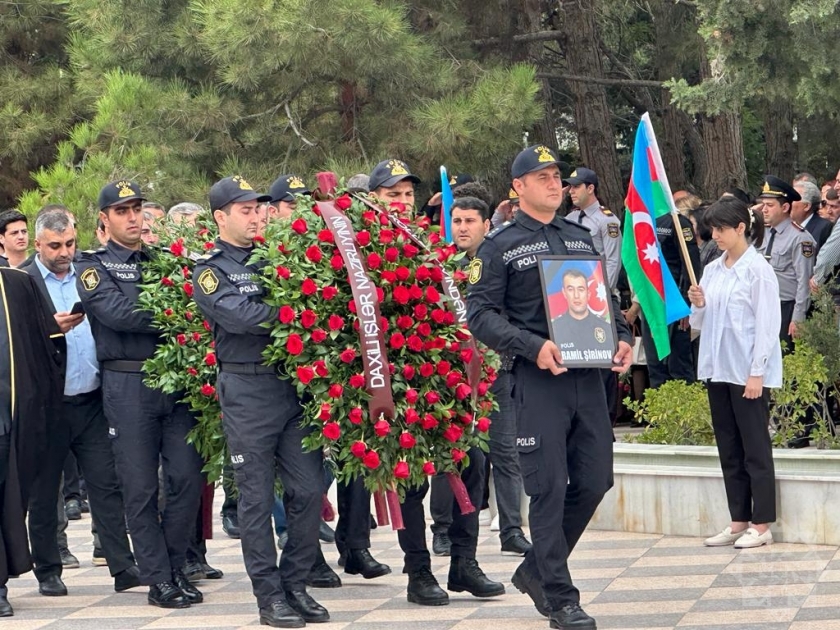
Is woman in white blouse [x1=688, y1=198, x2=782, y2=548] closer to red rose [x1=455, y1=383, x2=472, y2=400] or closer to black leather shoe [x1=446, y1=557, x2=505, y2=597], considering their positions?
black leather shoe [x1=446, y1=557, x2=505, y2=597]

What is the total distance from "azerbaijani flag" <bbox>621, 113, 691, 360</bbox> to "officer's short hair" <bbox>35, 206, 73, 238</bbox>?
10.6 ft

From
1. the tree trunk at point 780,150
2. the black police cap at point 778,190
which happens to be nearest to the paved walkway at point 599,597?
the black police cap at point 778,190

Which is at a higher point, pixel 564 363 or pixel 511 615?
pixel 564 363

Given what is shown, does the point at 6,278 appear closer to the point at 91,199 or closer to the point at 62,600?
the point at 62,600

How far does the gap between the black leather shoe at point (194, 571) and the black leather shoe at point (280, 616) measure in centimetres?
138

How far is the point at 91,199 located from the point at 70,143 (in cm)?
157

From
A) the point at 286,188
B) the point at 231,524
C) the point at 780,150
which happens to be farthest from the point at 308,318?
the point at 780,150

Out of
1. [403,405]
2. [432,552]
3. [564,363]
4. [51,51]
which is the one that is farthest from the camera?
[51,51]

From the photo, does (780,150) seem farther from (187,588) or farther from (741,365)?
(187,588)

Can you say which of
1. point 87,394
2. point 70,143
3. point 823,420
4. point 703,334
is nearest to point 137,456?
point 87,394

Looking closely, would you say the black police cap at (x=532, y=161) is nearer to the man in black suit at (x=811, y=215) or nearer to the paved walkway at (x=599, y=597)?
the paved walkway at (x=599, y=597)

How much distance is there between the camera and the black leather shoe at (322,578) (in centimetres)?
794

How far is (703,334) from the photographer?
27.7ft

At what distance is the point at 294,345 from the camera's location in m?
6.74
